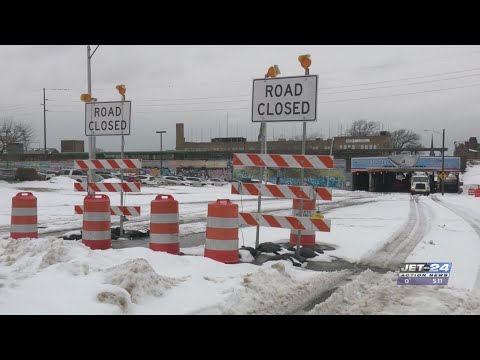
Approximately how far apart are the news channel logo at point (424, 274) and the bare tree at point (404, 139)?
370ft

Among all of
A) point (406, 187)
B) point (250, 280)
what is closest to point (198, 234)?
point (250, 280)

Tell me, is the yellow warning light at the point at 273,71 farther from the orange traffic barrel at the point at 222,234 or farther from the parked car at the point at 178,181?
the parked car at the point at 178,181

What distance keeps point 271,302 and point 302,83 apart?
13.2ft

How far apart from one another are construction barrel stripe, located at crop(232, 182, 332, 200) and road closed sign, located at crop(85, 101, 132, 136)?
11.2ft

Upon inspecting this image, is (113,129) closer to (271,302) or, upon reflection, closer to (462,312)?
(271,302)

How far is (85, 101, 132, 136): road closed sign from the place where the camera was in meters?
10.4

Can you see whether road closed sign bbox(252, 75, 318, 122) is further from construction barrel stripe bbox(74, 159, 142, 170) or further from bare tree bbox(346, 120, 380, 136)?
bare tree bbox(346, 120, 380, 136)

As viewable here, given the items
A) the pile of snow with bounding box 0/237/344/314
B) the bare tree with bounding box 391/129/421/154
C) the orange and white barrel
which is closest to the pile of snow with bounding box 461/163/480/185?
the bare tree with bounding box 391/129/421/154

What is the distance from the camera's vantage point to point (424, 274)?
21.7ft

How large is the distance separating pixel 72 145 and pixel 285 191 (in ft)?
382

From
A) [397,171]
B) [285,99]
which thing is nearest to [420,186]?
[397,171]

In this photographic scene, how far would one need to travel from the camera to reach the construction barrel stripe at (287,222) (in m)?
7.69

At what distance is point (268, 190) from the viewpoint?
26.5ft

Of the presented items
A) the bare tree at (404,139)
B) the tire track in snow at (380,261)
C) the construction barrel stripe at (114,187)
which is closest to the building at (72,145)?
the bare tree at (404,139)
